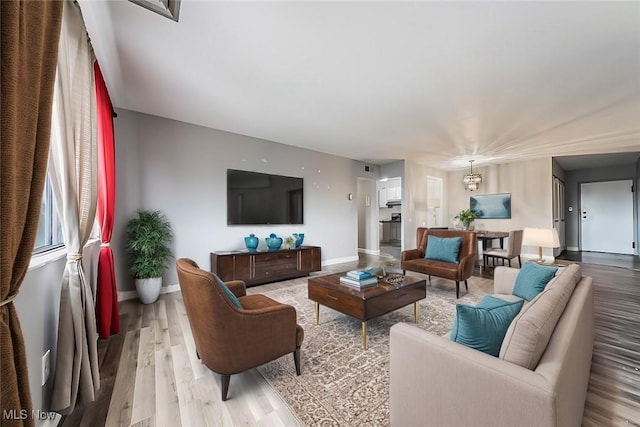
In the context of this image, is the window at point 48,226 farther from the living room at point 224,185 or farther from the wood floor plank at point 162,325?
the wood floor plank at point 162,325

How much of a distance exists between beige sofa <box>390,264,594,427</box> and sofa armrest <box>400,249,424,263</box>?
9.29 feet

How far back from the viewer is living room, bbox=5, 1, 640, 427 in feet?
6.70

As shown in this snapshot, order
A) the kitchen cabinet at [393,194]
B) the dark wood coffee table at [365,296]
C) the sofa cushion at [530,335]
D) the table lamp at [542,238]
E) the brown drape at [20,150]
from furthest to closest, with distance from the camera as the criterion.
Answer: the kitchen cabinet at [393,194]
the table lamp at [542,238]
the dark wood coffee table at [365,296]
the sofa cushion at [530,335]
the brown drape at [20,150]

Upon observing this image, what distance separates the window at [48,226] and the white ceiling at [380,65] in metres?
Result: 1.31

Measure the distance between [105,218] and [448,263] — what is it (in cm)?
432

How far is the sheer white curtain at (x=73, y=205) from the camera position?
142 cm

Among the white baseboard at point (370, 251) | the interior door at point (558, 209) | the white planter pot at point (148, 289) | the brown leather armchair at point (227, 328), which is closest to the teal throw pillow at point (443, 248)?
the brown leather armchair at point (227, 328)

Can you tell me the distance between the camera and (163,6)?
67.5 inches

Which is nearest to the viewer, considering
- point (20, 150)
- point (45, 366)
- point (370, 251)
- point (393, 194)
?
point (20, 150)

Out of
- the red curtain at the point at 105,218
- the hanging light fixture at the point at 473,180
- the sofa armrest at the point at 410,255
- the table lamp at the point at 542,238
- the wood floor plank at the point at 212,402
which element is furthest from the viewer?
the hanging light fixture at the point at 473,180

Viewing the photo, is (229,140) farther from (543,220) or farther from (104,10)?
(543,220)

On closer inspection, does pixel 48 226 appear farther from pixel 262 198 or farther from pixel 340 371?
pixel 262 198

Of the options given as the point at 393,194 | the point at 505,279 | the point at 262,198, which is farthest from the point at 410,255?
the point at 393,194

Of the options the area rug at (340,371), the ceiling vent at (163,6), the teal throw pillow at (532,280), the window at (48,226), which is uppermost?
the ceiling vent at (163,6)
